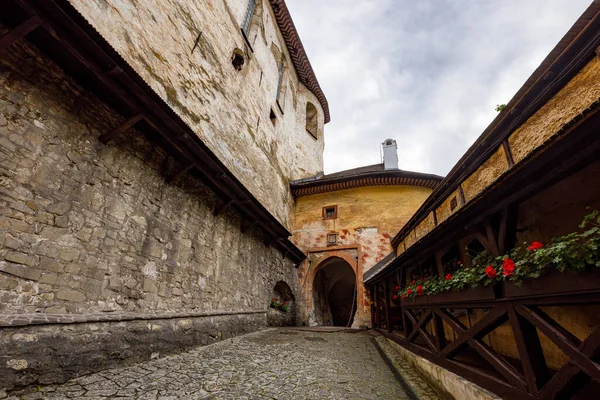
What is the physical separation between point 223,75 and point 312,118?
11569 millimetres

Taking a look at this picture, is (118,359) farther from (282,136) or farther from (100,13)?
(282,136)

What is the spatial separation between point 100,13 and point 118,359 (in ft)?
18.3

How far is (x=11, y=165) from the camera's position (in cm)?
288

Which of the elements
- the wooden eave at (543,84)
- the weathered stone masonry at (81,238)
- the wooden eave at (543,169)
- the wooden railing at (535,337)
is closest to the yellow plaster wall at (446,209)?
the wooden eave at (543,84)

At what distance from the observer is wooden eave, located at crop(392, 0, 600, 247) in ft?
11.0

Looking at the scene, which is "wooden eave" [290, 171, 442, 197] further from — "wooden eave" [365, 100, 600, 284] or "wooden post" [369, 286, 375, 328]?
"wooden eave" [365, 100, 600, 284]

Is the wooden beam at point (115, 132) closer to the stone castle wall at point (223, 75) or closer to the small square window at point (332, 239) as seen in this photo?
the stone castle wall at point (223, 75)

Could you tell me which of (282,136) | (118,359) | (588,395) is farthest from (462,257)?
(282,136)

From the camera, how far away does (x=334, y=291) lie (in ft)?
61.3

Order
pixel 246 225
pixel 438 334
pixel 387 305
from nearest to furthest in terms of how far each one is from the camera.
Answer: pixel 438 334, pixel 387 305, pixel 246 225

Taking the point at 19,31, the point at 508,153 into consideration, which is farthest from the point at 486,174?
the point at 19,31

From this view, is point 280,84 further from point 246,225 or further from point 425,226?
point 425,226

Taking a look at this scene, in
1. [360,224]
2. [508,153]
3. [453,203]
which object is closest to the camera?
[508,153]

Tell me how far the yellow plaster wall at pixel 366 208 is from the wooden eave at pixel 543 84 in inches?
243
